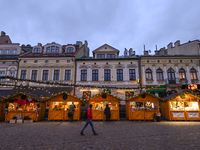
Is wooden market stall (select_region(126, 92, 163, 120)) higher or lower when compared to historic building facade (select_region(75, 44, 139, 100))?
lower

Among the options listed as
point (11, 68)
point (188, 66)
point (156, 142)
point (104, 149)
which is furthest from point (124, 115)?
point (11, 68)

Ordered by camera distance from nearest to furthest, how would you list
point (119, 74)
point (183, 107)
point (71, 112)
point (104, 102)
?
1. point (71, 112)
2. point (183, 107)
3. point (104, 102)
4. point (119, 74)

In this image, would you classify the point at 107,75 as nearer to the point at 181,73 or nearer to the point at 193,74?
the point at 181,73

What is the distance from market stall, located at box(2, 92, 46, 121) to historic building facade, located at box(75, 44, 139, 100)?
9.61 m

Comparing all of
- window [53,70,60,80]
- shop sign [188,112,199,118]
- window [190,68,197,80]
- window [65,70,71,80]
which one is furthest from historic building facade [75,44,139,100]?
shop sign [188,112,199,118]

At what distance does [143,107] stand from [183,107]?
3894 millimetres

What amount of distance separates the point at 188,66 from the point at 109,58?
13020mm

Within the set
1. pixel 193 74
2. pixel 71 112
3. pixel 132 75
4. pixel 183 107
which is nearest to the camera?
pixel 71 112

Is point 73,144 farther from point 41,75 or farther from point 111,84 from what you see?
point 41,75

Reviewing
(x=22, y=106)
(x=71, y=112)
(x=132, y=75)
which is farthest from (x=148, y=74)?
(x=22, y=106)

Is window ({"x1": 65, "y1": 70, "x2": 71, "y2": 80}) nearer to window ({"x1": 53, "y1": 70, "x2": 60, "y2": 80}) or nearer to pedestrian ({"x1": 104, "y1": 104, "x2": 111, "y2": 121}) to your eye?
window ({"x1": 53, "y1": 70, "x2": 60, "y2": 80})

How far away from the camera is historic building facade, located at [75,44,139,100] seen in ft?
75.3

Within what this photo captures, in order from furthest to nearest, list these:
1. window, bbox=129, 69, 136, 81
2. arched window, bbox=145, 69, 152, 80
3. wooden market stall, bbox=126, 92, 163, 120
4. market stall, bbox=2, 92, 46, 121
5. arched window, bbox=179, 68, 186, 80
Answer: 1. window, bbox=129, 69, 136, 81
2. arched window, bbox=145, 69, 152, 80
3. arched window, bbox=179, 68, 186, 80
4. wooden market stall, bbox=126, 92, 163, 120
5. market stall, bbox=2, 92, 46, 121

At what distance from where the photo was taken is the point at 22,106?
13789 millimetres
